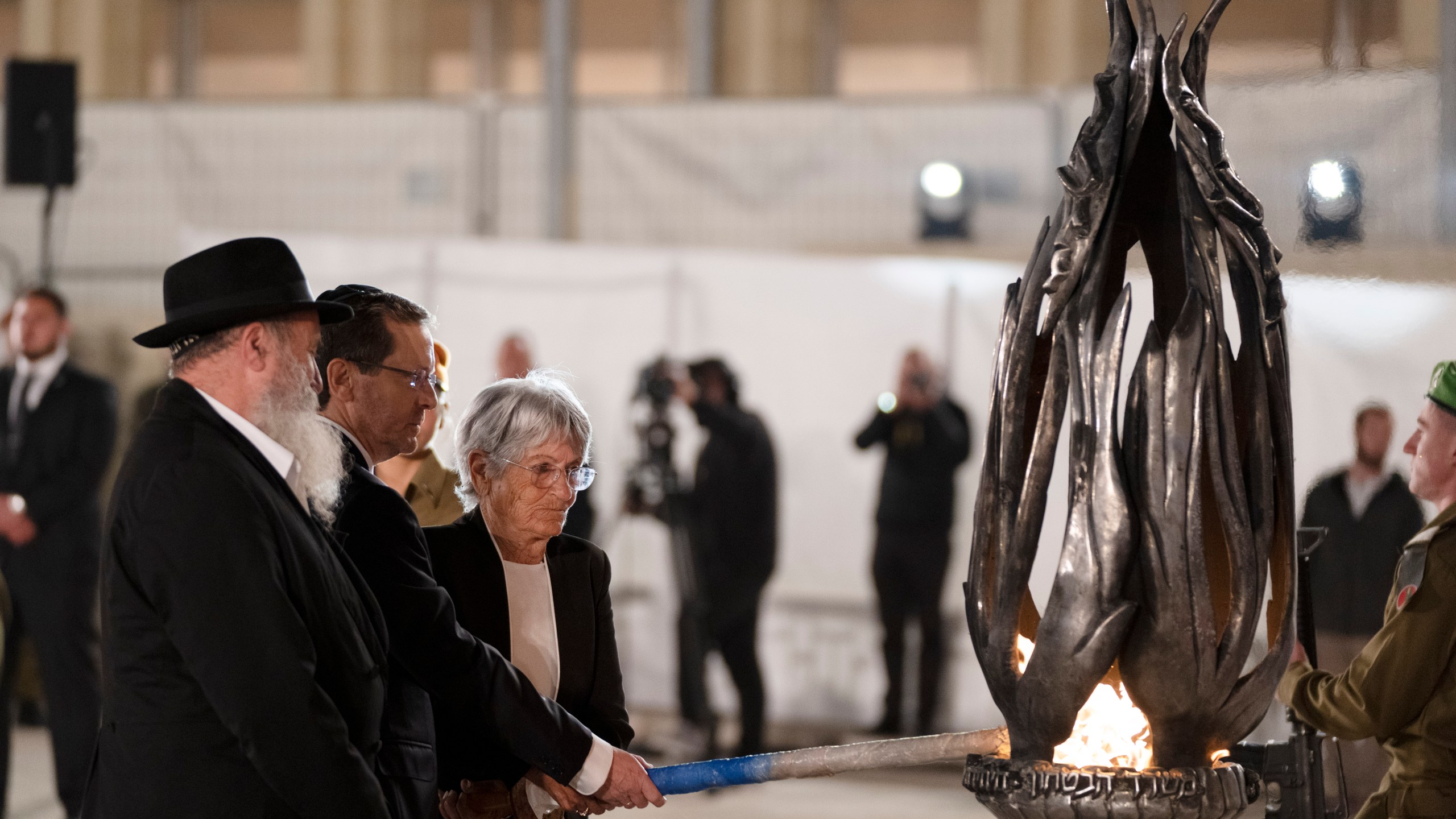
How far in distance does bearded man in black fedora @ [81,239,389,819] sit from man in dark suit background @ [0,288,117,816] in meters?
3.65

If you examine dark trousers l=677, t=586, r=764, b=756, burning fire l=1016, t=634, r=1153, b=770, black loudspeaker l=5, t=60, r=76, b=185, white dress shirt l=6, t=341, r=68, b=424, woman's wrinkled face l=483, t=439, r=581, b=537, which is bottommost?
dark trousers l=677, t=586, r=764, b=756

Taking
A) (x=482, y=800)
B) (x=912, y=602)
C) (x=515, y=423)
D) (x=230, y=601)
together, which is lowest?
(x=912, y=602)

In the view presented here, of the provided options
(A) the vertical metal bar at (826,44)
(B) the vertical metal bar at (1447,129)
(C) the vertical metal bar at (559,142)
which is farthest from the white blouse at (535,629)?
(A) the vertical metal bar at (826,44)

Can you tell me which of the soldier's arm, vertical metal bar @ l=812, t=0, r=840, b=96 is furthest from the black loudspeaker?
the soldier's arm

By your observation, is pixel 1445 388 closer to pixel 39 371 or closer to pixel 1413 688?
pixel 1413 688

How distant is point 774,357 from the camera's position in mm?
6910

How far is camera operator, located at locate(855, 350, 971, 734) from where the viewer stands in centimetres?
662

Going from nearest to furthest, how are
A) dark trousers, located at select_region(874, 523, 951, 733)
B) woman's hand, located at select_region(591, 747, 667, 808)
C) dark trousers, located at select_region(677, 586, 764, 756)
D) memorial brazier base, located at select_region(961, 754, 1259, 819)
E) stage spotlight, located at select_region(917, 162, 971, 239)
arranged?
memorial brazier base, located at select_region(961, 754, 1259, 819)
woman's hand, located at select_region(591, 747, 667, 808)
dark trousers, located at select_region(677, 586, 764, 756)
dark trousers, located at select_region(874, 523, 951, 733)
stage spotlight, located at select_region(917, 162, 971, 239)

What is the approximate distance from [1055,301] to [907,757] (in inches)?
27.1

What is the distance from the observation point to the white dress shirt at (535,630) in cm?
257

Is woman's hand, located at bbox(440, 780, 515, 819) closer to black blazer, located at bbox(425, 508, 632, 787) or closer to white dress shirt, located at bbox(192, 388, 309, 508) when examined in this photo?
black blazer, located at bbox(425, 508, 632, 787)

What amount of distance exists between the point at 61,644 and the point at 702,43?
5.64m

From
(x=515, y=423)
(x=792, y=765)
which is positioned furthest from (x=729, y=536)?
(x=792, y=765)

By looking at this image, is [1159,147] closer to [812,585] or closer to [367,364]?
[367,364]
